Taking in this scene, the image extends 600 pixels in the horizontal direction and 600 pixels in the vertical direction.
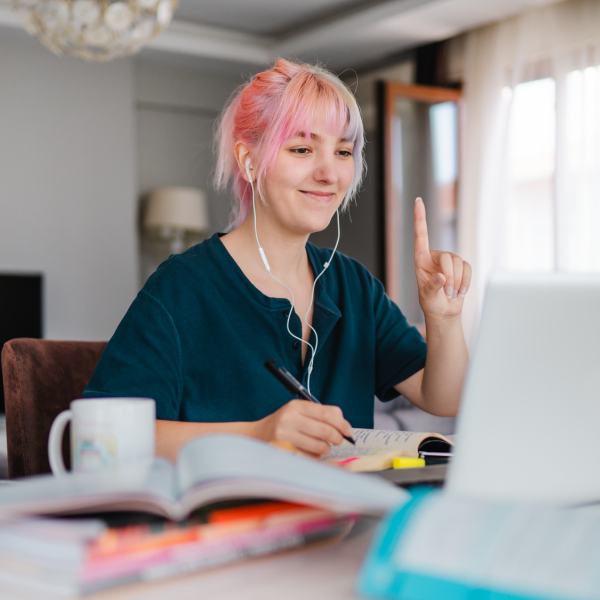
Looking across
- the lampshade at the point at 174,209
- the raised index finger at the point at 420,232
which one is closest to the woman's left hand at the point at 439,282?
the raised index finger at the point at 420,232

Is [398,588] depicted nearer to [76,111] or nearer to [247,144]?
[247,144]

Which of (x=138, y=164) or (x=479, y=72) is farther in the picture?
A: (x=138, y=164)

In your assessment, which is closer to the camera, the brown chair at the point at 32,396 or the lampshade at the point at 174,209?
the brown chair at the point at 32,396

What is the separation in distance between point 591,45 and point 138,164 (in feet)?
9.90

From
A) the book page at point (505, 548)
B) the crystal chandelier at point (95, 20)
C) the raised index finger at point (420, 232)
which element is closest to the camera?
the book page at point (505, 548)

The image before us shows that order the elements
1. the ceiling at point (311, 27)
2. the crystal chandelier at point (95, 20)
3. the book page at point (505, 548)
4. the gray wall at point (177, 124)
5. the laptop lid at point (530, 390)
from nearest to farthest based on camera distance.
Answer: the book page at point (505, 548)
the laptop lid at point (530, 390)
the crystal chandelier at point (95, 20)
the ceiling at point (311, 27)
the gray wall at point (177, 124)

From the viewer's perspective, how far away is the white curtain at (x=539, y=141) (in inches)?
146

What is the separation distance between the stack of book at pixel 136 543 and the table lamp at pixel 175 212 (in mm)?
4125

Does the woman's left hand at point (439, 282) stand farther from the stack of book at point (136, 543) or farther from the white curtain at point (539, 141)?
the white curtain at point (539, 141)

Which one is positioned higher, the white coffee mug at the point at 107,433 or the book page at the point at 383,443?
the white coffee mug at the point at 107,433

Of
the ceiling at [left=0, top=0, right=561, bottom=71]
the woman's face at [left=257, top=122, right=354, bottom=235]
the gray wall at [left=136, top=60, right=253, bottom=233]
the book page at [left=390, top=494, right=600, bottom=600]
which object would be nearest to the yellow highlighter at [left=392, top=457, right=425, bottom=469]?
the book page at [left=390, top=494, right=600, bottom=600]

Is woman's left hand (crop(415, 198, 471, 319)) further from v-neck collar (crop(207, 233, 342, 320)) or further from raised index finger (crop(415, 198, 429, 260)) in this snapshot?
v-neck collar (crop(207, 233, 342, 320))

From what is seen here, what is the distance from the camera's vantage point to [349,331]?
1.34m

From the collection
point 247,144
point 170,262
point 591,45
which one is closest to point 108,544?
point 170,262
